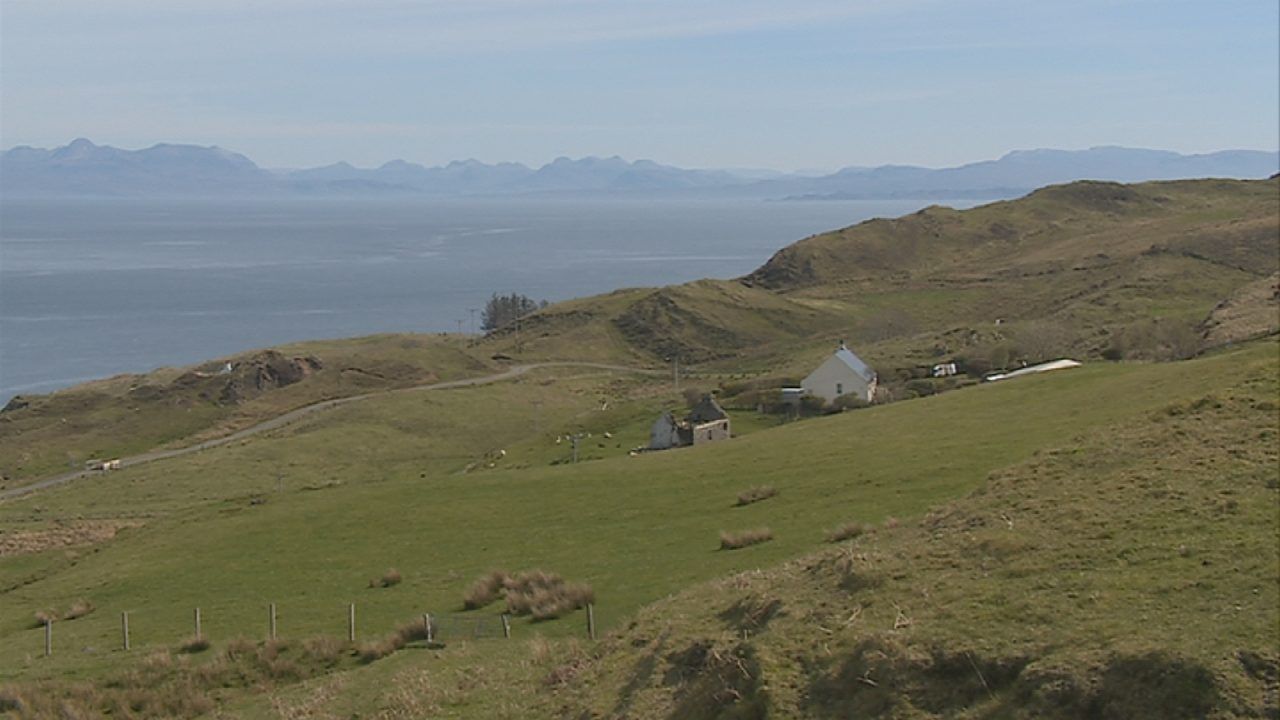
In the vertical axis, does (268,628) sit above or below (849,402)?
above

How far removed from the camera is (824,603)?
1567 cm

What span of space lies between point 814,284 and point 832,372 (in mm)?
115751

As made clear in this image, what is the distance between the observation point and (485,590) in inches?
997

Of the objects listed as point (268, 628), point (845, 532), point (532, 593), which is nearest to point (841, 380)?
point (845, 532)

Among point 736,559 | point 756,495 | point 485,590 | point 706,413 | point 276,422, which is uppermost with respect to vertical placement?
point 736,559

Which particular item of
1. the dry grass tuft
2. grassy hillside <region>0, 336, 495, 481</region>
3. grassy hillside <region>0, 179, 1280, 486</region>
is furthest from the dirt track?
the dry grass tuft

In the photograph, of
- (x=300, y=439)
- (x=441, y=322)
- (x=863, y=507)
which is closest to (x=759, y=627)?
(x=863, y=507)

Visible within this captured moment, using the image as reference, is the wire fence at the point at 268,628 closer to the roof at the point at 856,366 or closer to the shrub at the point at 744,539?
the shrub at the point at 744,539

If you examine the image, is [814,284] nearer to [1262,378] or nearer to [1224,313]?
[1224,313]

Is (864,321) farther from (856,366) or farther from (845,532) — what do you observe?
(845,532)

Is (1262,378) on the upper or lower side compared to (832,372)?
upper

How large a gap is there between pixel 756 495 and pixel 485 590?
8.88 metres

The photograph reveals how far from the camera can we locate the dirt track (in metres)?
69.1

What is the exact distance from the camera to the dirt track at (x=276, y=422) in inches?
2721
